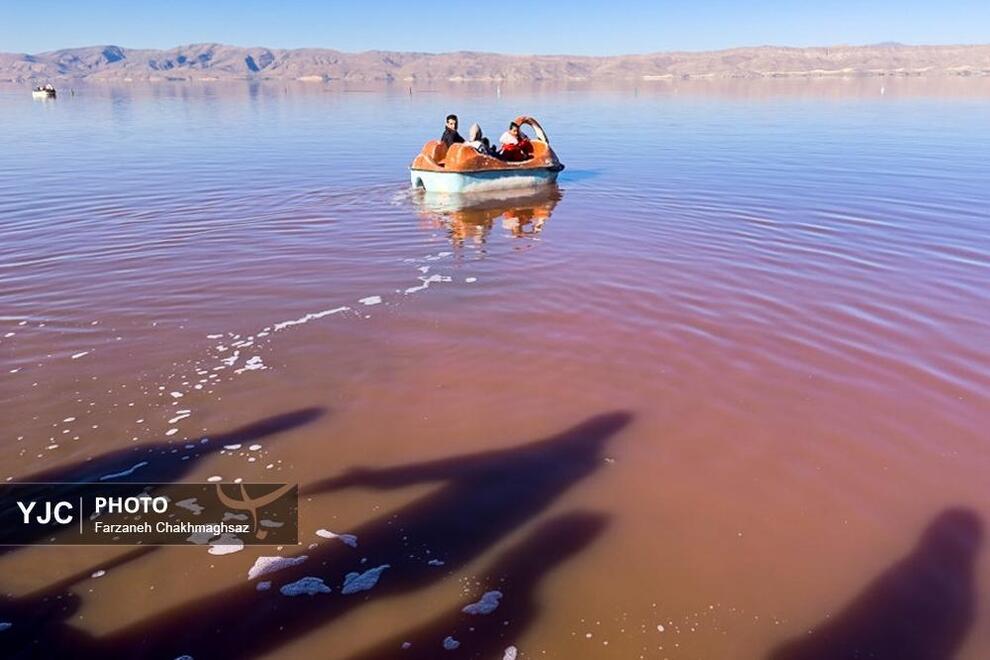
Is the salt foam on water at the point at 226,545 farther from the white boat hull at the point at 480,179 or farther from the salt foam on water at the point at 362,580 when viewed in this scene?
the white boat hull at the point at 480,179

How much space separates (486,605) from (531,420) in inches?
85.5

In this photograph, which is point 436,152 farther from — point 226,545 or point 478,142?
point 226,545

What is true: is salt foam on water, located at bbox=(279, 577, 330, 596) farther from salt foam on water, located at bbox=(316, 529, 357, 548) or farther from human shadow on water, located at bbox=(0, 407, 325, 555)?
human shadow on water, located at bbox=(0, 407, 325, 555)

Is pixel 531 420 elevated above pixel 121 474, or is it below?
above

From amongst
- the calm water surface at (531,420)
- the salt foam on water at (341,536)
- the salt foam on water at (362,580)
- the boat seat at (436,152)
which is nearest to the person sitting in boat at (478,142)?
the boat seat at (436,152)

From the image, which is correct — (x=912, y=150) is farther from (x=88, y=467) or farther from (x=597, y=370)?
(x=88, y=467)

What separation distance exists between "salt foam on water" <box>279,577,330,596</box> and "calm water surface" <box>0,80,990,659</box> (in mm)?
61

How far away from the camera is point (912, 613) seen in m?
3.74

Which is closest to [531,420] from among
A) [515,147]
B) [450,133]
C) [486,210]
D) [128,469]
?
[128,469]

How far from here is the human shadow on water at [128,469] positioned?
4.77 metres

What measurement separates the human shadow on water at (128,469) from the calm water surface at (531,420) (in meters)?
0.04

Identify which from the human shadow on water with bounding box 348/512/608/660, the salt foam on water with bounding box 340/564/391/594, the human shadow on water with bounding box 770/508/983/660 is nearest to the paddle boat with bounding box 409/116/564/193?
the human shadow on water with bounding box 348/512/608/660

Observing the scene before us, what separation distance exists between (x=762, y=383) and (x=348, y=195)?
1293cm

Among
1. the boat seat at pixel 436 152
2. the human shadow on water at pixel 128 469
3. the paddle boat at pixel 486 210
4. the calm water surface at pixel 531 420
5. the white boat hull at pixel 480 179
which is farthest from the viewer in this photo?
the boat seat at pixel 436 152
